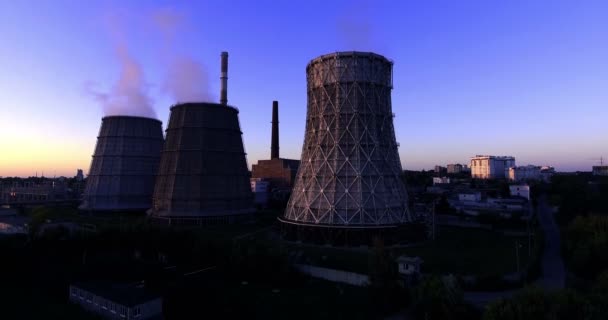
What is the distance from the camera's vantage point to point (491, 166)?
182 metres

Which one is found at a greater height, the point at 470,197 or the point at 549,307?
the point at 470,197

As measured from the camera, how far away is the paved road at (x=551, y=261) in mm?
29875

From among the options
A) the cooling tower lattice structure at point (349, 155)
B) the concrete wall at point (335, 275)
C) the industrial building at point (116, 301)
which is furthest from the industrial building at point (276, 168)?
the industrial building at point (116, 301)

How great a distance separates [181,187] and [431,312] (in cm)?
4359

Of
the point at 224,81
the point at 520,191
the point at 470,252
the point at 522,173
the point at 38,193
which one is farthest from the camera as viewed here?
the point at 522,173

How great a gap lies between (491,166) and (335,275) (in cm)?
17472

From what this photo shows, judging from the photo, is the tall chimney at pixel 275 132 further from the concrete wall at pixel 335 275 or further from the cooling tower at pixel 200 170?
the concrete wall at pixel 335 275

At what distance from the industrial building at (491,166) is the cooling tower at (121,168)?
16101 cm

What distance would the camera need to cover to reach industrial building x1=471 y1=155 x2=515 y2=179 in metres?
183

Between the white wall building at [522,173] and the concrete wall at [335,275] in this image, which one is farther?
the white wall building at [522,173]

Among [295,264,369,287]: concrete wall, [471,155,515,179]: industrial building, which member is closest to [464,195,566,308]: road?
[295,264,369,287]: concrete wall

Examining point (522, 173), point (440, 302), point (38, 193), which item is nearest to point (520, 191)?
point (440, 302)

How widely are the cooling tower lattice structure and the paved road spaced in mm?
14169

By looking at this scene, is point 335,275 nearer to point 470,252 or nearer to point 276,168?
point 470,252
